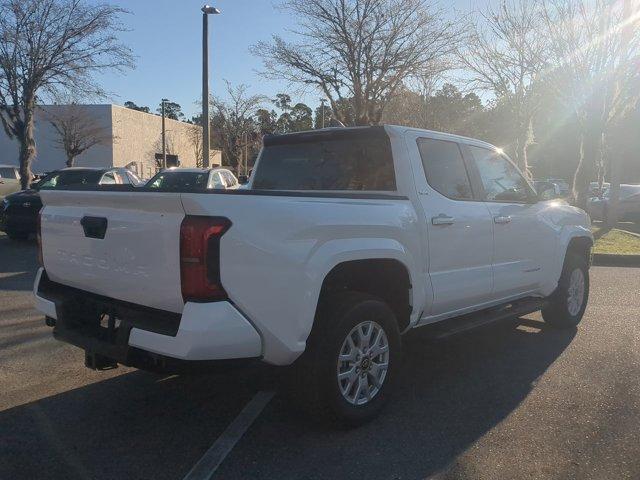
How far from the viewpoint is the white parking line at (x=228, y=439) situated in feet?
10.9

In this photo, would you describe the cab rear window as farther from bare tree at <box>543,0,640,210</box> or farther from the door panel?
bare tree at <box>543,0,640,210</box>

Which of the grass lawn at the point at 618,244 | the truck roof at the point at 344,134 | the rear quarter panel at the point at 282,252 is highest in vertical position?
the truck roof at the point at 344,134

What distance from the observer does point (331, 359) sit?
3.67 metres

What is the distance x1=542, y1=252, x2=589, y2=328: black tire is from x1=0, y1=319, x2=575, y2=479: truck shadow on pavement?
4.09ft

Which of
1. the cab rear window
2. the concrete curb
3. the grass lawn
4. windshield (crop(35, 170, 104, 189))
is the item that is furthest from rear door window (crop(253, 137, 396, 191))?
windshield (crop(35, 170, 104, 189))

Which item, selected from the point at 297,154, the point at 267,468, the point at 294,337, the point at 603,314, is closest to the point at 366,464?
the point at 267,468

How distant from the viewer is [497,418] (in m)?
4.13

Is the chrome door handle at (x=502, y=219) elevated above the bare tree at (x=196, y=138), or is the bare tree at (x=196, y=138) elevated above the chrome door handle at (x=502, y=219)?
the bare tree at (x=196, y=138)

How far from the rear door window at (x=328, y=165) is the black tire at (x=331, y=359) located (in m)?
1.11

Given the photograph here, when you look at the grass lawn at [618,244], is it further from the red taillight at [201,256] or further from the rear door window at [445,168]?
the red taillight at [201,256]

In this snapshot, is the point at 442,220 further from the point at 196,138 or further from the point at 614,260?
the point at 196,138

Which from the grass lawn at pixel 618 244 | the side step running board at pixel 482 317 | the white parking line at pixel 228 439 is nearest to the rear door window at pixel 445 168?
the side step running board at pixel 482 317

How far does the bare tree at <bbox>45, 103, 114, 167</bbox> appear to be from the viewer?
36281 millimetres

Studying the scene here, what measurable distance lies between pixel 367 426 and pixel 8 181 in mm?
22320
